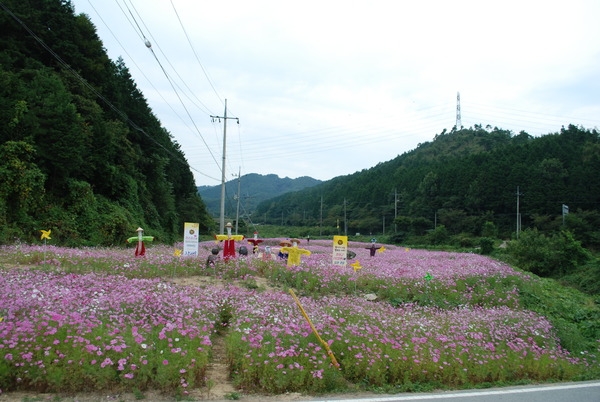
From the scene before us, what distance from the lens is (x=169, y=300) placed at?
342 inches

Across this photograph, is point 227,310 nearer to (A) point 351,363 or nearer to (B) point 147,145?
(A) point 351,363

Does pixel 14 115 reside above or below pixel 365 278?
above

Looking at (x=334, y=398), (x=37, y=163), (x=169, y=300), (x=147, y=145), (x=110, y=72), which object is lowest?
(x=334, y=398)

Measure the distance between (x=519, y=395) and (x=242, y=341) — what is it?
14.1ft

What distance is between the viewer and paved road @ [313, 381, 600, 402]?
6.22 metres

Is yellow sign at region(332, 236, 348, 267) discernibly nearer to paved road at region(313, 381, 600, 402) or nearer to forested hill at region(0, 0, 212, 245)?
paved road at region(313, 381, 600, 402)

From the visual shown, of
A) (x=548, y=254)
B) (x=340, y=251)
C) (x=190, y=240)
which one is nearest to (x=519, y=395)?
(x=340, y=251)

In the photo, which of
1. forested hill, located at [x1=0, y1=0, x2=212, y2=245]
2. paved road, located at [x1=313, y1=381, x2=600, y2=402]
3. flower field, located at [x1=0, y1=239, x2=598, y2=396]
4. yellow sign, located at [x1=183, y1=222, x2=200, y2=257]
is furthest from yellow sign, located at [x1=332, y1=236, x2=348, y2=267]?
forested hill, located at [x1=0, y1=0, x2=212, y2=245]

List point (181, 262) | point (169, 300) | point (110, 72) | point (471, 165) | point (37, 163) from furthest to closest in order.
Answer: point (471, 165)
point (110, 72)
point (37, 163)
point (181, 262)
point (169, 300)

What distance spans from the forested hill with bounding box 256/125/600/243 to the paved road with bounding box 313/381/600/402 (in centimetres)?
5214

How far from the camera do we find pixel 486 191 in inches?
2830

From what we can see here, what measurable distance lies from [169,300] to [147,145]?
4007cm

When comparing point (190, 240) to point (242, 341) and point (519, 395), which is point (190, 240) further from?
point (519, 395)

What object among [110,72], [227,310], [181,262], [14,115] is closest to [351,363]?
[227,310]
